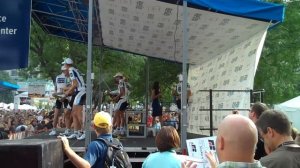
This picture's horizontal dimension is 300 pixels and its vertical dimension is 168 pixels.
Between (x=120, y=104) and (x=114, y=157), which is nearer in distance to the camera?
(x=114, y=157)

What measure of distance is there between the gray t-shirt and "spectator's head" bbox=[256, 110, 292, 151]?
86mm

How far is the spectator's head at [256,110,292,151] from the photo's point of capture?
11.1 feet

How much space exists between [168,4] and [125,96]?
175 inches

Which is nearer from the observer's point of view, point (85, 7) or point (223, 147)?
point (223, 147)

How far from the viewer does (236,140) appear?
6.60ft

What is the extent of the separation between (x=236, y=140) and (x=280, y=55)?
16.9m

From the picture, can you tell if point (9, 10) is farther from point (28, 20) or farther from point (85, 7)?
point (85, 7)

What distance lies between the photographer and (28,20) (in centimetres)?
306

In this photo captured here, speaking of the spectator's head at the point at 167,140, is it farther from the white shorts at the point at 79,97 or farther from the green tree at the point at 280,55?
the green tree at the point at 280,55

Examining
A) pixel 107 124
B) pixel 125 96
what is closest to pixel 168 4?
pixel 125 96

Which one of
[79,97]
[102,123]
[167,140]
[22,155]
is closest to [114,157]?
[102,123]

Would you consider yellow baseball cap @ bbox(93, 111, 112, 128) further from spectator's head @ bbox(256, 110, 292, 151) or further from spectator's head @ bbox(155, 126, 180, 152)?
spectator's head @ bbox(256, 110, 292, 151)

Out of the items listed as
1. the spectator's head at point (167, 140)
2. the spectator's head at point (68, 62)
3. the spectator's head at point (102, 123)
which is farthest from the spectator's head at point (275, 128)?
the spectator's head at point (68, 62)

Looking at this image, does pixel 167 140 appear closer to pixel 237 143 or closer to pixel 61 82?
pixel 237 143
